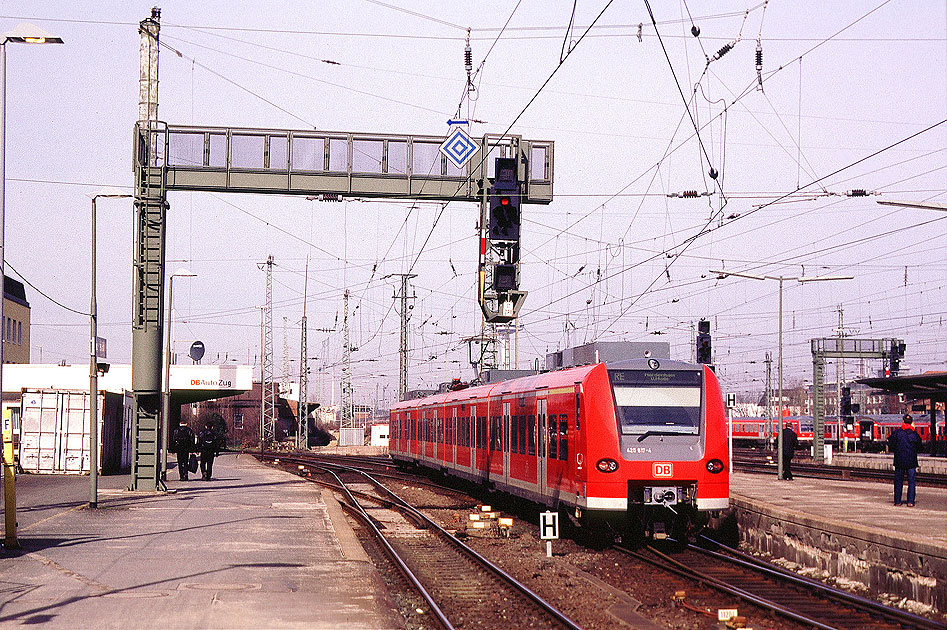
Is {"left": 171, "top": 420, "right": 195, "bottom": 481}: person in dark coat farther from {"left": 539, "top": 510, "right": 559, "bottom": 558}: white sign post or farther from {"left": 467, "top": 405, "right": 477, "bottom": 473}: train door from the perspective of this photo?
{"left": 539, "top": 510, "right": 559, "bottom": 558}: white sign post

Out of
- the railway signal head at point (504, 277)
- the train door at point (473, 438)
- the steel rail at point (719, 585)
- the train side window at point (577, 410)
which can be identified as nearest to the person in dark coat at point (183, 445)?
the train door at point (473, 438)

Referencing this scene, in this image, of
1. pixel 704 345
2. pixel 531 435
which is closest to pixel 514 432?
pixel 531 435

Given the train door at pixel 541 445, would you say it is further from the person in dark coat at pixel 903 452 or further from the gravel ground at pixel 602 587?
the person in dark coat at pixel 903 452

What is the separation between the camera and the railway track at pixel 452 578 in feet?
39.0

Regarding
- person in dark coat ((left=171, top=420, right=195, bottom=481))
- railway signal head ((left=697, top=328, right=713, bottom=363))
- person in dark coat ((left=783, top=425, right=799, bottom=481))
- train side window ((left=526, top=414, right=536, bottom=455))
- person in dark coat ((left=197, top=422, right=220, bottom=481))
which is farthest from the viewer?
person in dark coat ((left=197, top=422, right=220, bottom=481))

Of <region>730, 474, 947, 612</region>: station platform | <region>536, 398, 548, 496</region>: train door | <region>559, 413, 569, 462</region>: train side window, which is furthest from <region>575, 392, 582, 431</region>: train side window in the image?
<region>730, 474, 947, 612</region>: station platform

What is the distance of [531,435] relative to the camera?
69.7 ft

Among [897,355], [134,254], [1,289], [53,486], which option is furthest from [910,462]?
[897,355]

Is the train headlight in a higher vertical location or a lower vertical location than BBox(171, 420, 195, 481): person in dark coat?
higher

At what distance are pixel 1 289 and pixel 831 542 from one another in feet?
41.9

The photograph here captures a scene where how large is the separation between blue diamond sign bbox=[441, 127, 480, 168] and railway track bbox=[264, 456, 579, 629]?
731 centimetres

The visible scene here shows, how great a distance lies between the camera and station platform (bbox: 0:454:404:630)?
35.9 ft

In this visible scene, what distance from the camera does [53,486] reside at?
31062 mm

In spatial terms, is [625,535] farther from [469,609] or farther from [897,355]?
[897,355]
